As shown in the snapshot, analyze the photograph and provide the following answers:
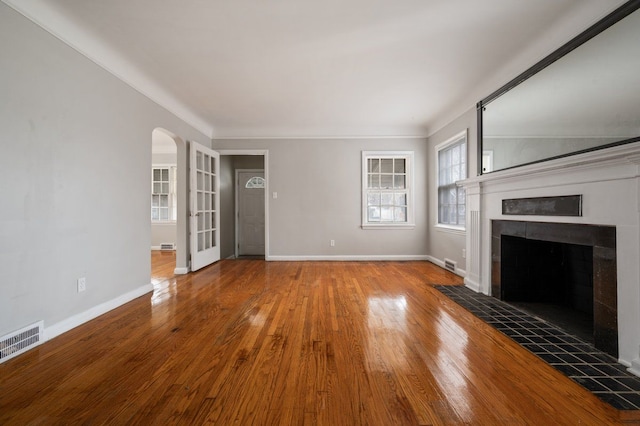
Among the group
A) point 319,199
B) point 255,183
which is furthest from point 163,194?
point 319,199

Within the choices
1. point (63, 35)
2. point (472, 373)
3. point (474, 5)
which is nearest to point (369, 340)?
point (472, 373)

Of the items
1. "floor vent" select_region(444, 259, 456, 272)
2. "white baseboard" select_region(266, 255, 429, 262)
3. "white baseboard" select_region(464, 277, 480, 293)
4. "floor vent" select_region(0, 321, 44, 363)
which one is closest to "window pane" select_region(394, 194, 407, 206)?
"white baseboard" select_region(266, 255, 429, 262)

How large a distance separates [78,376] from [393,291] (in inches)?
116

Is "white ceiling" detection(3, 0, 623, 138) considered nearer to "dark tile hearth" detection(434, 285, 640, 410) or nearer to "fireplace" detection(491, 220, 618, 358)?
"fireplace" detection(491, 220, 618, 358)

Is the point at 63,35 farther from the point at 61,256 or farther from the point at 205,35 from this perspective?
the point at 61,256

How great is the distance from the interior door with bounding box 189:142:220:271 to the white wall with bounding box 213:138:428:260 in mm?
886

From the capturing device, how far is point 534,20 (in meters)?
2.35

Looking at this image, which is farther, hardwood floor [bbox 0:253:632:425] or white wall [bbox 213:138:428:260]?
white wall [bbox 213:138:428:260]

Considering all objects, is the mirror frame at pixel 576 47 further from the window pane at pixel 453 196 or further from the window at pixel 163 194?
the window at pixel 163 194

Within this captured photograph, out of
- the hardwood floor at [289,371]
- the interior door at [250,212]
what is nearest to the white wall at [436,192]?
the hardwood floor at [289,371]

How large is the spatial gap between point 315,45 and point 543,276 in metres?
3.45

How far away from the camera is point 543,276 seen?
10.1 ft

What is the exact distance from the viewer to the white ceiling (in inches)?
87.0

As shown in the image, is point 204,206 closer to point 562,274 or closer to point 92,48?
point 92,48
